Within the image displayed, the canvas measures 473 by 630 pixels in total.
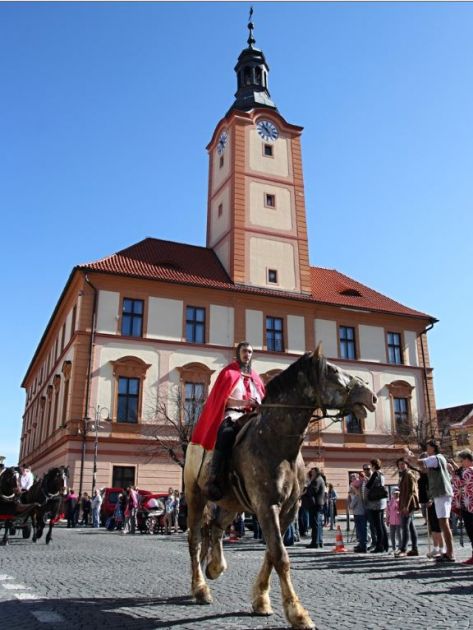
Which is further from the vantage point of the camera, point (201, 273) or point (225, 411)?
point (201, 273)

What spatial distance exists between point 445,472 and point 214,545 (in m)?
6.04

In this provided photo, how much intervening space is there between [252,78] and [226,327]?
22.8 metres

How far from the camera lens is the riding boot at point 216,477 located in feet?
21.2

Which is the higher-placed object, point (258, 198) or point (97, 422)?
point (258, 198)

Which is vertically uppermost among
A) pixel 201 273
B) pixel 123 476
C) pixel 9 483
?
pixel 201 273

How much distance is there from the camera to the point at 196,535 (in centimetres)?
719

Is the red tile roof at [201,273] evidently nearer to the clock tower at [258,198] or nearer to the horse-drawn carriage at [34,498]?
the clock tower at [258,198]

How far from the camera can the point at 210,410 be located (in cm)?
712

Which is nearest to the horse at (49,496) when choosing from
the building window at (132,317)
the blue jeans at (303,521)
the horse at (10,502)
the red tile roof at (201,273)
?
the horse at (10,502)

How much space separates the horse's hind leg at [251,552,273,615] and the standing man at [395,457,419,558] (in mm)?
7762

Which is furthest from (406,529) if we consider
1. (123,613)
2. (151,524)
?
(151,524)

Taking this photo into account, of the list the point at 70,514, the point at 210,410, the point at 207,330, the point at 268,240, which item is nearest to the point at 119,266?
the point at 207,330

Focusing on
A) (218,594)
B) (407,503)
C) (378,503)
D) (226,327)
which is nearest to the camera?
(218,594)

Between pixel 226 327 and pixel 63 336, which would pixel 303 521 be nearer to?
pixel 226 327
